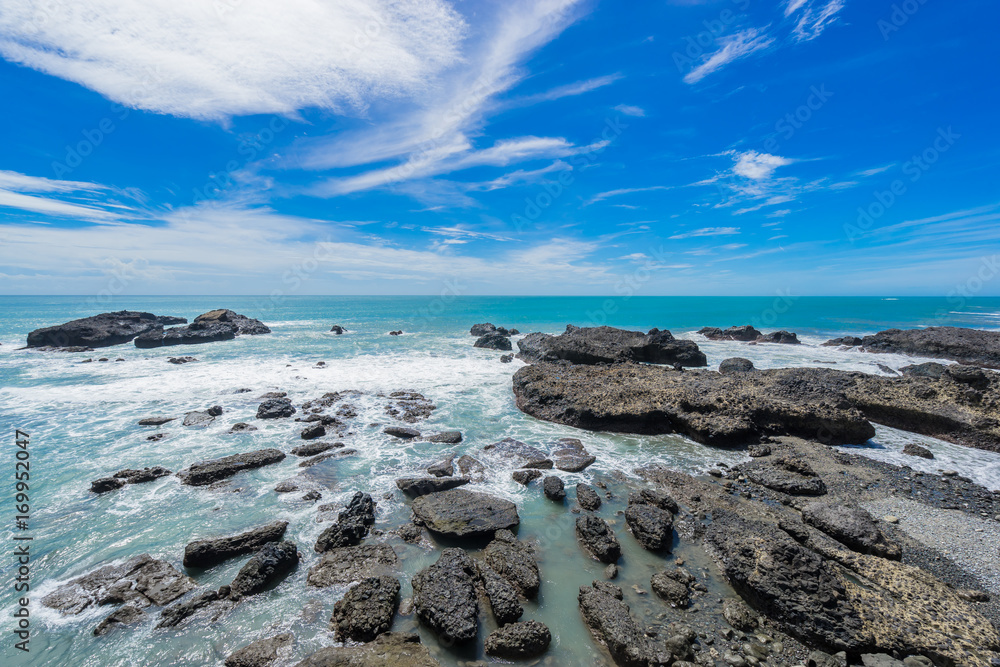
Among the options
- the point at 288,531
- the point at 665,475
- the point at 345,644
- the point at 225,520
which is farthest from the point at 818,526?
the point at 225,520

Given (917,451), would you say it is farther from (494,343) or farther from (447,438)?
(494,343)

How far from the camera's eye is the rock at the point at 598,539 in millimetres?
7020

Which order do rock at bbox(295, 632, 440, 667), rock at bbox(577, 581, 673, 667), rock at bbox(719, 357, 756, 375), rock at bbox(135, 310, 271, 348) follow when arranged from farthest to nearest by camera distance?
rock at bbox(135, 310, 271, 348)
rock at bbox(719, 357, 756, 375)
rock at bbox(577, 581, 673, 667)
rock at bbox(295, 632, 440, 667)

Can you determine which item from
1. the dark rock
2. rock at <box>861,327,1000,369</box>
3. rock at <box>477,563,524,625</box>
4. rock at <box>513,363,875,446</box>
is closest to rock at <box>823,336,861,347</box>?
rock at <box>861,327,1000,369</box>

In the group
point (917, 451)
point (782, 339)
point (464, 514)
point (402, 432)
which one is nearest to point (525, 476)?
point (464, 514)

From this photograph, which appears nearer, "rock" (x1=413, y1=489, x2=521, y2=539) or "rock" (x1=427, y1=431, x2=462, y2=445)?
"rock" (x1=413, y1=489, x2=521, y2=539)

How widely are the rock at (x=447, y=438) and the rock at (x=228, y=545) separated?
5.45m

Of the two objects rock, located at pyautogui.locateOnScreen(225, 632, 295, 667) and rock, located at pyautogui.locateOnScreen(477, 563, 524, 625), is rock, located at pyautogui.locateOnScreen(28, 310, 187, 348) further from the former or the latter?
rock, located at pyautogui.locateOnScreen(477, 563, 524, 625)

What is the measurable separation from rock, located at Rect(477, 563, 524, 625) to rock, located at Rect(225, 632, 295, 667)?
2939 millimetres

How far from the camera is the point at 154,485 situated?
9.65 m

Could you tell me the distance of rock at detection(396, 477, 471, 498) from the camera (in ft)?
30.7

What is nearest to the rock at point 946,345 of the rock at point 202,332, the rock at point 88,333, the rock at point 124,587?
the rock at point 124,587

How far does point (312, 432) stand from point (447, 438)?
4649mm

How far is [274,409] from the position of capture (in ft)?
48.3
